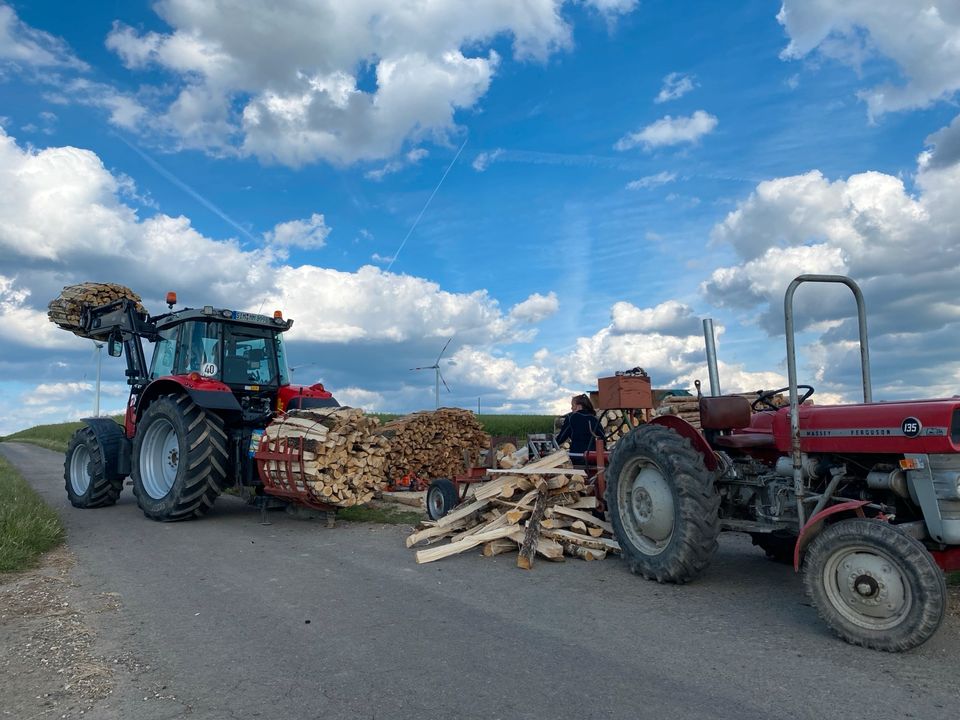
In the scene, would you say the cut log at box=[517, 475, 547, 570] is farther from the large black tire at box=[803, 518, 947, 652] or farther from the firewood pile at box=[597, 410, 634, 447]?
the firewood pile at box=[597, 410, 634, 447]

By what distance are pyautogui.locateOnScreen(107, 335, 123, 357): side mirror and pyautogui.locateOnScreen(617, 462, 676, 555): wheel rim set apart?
30.8 ft

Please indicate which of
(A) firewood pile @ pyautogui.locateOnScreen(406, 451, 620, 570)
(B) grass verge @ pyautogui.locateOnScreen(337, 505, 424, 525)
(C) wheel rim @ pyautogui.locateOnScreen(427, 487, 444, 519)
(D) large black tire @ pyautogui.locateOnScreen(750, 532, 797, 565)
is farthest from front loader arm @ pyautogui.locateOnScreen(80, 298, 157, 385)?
(D) large black tire @ pyautogui.locateOnScreen(750, 532, 797, 565)

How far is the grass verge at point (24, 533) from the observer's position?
6852 mm

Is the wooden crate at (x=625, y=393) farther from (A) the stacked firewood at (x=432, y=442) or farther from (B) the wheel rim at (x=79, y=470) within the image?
(B) the wheel rim at (x=79, y=470)

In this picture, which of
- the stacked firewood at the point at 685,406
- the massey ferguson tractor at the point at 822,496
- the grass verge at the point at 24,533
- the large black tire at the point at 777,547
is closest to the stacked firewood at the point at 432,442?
the stacked firewood at the point at 685,406

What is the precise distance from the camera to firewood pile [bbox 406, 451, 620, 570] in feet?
23.7

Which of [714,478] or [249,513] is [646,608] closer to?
[714,478]

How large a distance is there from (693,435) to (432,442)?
352 inches

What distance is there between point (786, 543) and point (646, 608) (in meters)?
2.11

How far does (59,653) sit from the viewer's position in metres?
4.43

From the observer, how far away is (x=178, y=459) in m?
9.79

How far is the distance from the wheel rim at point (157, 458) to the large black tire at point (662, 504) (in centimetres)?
703

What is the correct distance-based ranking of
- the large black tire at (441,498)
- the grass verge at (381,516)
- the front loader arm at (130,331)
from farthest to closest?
the front loader arm at (130,331)
the grass verge at (381,516)
the large black tire at (441,498)

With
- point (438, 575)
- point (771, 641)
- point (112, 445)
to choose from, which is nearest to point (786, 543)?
point (771, 641)
